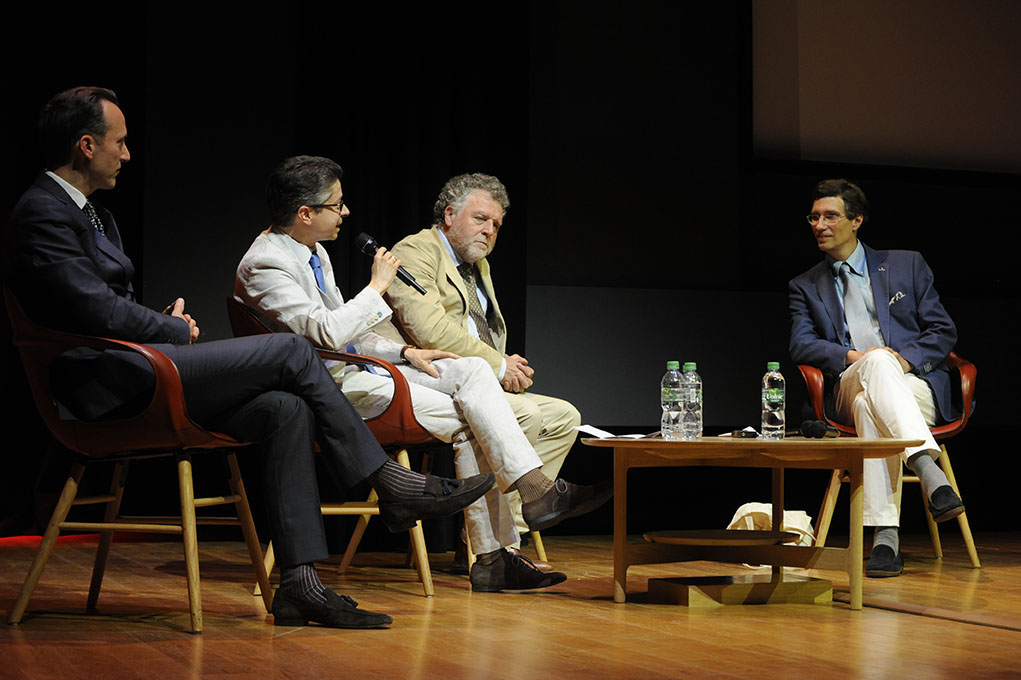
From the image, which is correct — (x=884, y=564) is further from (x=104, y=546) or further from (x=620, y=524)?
(x=104, y=546)

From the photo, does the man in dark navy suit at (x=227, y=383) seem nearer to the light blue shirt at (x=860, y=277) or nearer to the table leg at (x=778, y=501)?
the table leg at (x=778, y=501)

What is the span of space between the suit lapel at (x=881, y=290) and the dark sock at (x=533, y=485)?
5.71 ft

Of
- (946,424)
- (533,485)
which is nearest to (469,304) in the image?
(533,485)

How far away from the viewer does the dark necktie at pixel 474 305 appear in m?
4.00

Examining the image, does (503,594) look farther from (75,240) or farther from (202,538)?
(202,538)

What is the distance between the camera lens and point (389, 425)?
3.30 m

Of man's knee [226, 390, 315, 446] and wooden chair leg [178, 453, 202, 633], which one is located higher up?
man's knee [226, 390, 315, 446]

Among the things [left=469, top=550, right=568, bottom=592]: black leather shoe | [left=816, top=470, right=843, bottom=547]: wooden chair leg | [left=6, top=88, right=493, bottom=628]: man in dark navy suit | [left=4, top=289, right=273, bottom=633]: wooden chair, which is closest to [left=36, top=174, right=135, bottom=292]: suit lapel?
[left=6, top=88, right=493, bottom=628]: man in dark navy suit

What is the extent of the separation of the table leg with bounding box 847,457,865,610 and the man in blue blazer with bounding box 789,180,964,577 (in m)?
0.71

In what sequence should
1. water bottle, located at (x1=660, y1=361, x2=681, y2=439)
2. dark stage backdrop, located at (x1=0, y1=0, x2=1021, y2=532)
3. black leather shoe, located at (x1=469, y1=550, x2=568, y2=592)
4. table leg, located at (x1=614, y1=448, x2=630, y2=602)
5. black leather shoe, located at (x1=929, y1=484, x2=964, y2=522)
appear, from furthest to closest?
1. dark stage backdrop, located at (x1=0, y1=0, x2=1021, y2=532)
2. black leather shoe, located at (x1=929, y1=484, x2=964, y2=522)
3. water bottle, located at (x1=660, y1=361, x2=681, y2=439)
4. black leather shoe, located at (x1=469, y1=550, x2=568, y2=592)
5. table leg, located at (x1=614, y1=448, x2=630, y2=602)

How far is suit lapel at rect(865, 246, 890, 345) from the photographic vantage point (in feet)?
14.4

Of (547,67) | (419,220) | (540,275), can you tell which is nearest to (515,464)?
(419,220)

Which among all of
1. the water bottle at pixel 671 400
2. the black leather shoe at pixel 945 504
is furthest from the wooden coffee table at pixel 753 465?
the black leather shoe at pixel 945 504

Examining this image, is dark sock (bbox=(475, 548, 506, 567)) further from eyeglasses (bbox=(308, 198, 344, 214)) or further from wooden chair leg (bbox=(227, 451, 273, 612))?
eyeglasses (bbox=(308, 198, 344, 214))
